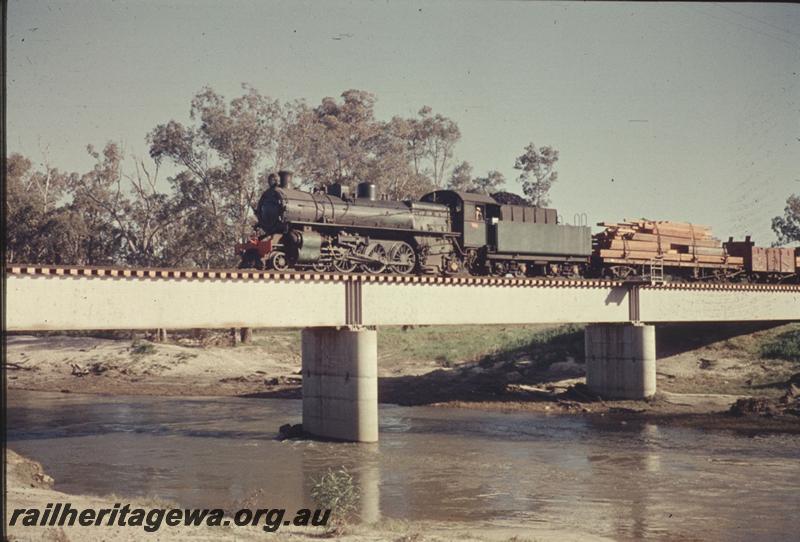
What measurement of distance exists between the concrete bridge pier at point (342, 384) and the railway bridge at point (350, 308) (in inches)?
1.6

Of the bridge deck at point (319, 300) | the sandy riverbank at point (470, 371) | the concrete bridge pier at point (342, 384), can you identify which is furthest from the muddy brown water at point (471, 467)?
the bridge deck at point (319, 300)

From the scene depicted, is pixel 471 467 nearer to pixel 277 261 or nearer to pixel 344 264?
pixel 344 264

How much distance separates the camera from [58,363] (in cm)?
5478

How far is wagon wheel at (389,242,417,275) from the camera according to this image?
32.6m

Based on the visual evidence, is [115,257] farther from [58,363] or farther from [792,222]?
Result: [792,222]

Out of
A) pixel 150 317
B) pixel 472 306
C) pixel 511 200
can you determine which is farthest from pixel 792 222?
pixel 150 317

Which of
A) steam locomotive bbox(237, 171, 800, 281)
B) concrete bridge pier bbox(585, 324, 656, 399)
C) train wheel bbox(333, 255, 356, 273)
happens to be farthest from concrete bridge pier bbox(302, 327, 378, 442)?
concrete bridge pier bbox(585, 324, 656, 399)

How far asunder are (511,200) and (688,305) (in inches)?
469

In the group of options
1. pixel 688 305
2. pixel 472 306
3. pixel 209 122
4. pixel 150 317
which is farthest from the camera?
pixel 209 122

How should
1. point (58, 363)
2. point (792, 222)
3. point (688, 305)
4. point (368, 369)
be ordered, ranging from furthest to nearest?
point (792, 222), point (58, 363), point (688, 305), point (368, 369)

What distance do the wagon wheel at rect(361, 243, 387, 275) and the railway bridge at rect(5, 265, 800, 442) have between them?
5.40ft

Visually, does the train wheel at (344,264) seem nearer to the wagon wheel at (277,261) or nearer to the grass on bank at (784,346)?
the wagon wheel at (277,261)

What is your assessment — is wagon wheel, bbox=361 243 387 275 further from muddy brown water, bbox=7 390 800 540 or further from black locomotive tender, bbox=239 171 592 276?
muddy brown water, bbox=7 390 800 540

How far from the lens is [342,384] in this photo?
29703 millimetres
